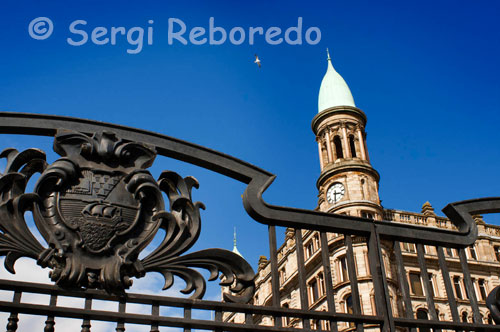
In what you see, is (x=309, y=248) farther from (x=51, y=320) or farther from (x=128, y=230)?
(x=51, y=320)

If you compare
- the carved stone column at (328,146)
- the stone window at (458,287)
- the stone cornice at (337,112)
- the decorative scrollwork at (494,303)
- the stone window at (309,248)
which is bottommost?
the decorative scrollwork at (494,303)

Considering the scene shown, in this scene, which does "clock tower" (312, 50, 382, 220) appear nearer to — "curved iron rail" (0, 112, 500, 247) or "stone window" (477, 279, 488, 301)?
"stone window" (477, 279, 488, 301)

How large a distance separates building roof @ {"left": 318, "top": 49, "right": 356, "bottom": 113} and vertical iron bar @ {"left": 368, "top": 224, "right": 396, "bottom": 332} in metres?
→ 32.1

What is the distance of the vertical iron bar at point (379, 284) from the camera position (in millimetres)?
4206

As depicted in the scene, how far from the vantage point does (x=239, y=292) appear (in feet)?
13.4

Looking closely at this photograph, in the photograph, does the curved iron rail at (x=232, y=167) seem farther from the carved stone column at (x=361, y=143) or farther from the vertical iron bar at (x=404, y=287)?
the carved stone column at (x=361, y=143)

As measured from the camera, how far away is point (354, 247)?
103ft

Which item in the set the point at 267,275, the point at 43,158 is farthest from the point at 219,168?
the point at 267,275

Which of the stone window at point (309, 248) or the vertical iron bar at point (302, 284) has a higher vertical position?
the stone window at point (309, 248)

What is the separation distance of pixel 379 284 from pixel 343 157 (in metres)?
30.4

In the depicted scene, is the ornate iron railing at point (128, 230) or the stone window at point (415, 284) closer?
the ornate iron railing at point (128, 230)

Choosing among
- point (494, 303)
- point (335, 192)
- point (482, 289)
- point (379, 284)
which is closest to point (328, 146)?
point (335, 192)

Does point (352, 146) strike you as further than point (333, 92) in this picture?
No

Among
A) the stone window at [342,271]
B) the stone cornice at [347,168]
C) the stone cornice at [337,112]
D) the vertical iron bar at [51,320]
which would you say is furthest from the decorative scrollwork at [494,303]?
the stone cornice at [337,112]
